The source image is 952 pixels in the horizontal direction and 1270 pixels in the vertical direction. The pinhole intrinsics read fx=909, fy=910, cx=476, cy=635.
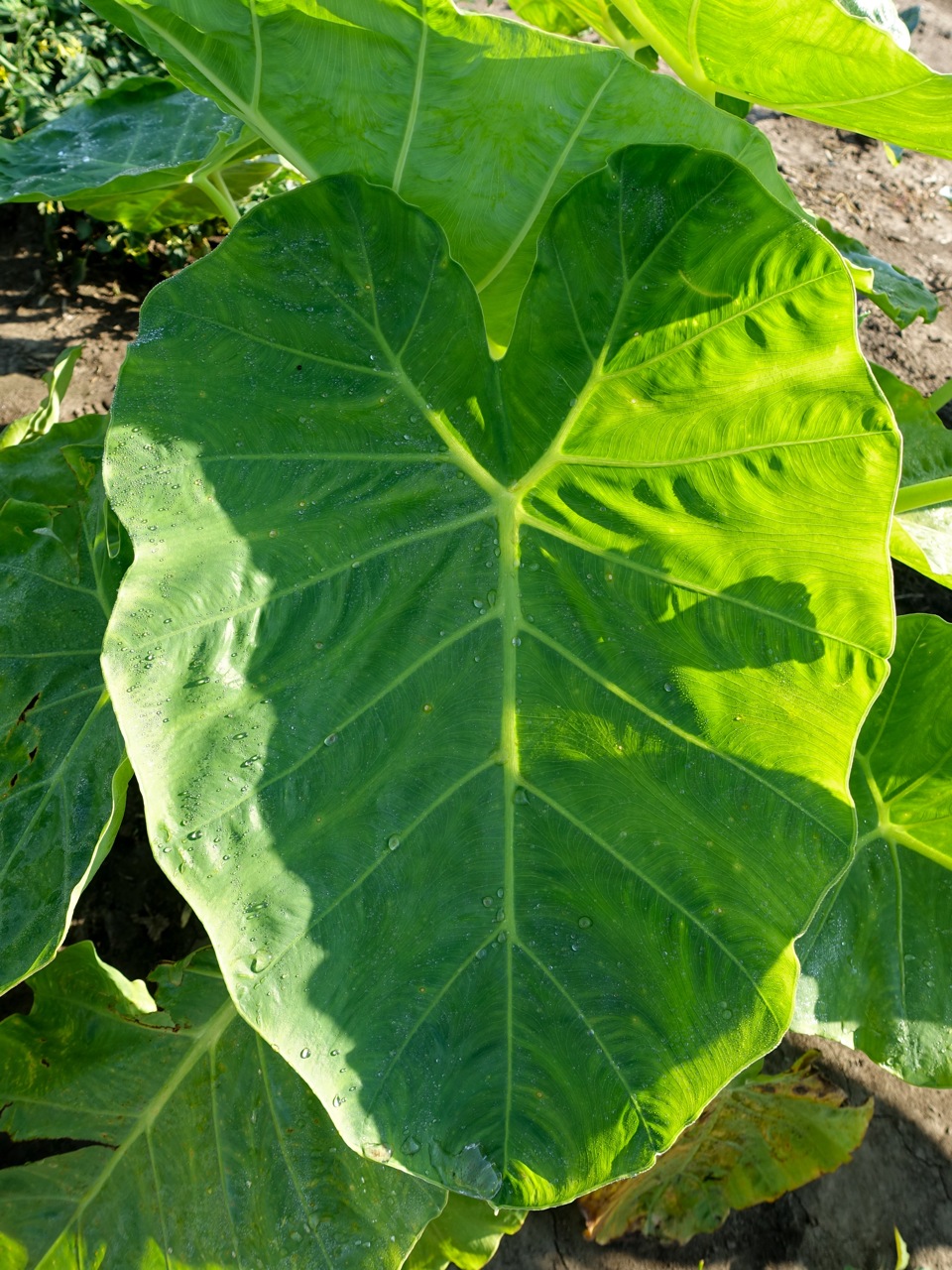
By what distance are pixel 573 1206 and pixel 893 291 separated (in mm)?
2023

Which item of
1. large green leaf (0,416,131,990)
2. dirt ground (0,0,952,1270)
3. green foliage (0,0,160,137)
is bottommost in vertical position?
dirt ground (0,0,952,1270)

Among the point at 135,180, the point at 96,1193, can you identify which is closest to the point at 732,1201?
the point at 96,1193

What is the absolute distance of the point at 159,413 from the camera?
955 millimetres

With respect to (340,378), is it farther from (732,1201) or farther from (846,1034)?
(732,1201)

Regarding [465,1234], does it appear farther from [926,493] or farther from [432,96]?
[432,96]

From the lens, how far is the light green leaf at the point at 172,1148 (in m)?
1.23

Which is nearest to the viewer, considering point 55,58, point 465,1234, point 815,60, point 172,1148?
point 815,60

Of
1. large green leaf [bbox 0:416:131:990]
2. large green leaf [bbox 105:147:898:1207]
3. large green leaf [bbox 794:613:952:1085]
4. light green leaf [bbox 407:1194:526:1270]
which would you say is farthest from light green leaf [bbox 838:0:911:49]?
light green leaf [bbox 407:1194:526:1270]

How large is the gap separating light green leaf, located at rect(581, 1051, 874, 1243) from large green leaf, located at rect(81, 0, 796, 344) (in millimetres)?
1616

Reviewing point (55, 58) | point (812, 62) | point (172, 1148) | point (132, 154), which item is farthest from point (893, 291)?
point (55, 58)

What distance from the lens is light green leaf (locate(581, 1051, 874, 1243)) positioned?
1768 mm

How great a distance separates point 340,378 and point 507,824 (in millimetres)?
537

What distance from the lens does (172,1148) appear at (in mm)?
1304

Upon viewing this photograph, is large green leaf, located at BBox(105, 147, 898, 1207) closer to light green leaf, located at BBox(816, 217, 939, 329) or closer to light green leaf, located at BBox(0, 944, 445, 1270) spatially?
light green leaf, located at BBox(0, 944, 445, 1270)
